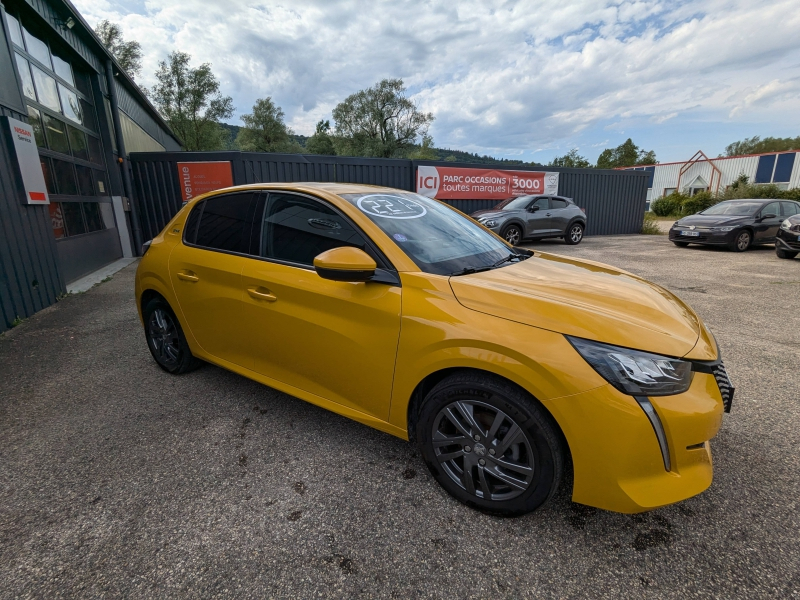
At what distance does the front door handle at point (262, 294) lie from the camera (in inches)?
95.6

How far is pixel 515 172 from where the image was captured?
15.1 m

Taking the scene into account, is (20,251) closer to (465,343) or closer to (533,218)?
(465,343)

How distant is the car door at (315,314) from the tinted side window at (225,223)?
210mm

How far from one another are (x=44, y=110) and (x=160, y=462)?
8470mm

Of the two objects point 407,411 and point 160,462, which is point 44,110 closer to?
point 160,462

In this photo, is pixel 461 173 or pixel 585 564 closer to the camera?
pixel 585 564

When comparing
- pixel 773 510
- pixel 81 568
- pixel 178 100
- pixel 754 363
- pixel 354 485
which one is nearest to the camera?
pixel 81 568

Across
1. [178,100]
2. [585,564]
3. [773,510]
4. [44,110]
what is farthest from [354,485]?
[178,100]

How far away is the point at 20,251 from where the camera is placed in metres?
5.28

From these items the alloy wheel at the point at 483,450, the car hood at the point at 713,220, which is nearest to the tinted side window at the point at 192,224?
the alloy wheel at the point at 483,450

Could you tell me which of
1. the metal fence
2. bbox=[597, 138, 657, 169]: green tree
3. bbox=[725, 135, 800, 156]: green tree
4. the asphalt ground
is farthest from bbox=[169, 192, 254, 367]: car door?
bbox=[725, 135, 800, 156]: green tree

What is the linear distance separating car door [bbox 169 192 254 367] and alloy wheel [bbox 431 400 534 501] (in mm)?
1490

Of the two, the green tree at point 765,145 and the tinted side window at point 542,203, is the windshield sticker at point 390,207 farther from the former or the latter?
the green tree at point 765,145

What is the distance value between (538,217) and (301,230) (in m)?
11.0
